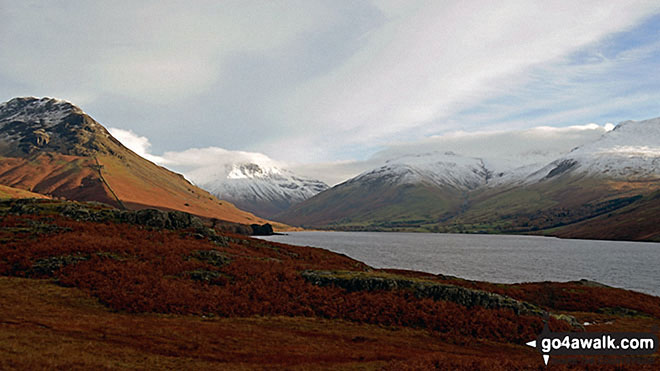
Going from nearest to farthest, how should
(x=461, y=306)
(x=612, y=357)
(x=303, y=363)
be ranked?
(x=303, y=363)
(x=612, y=357)
(x=461, y=306)

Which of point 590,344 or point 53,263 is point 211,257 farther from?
point 590,344

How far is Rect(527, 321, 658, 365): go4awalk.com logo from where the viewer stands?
21.4 m

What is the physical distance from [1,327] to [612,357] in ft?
103

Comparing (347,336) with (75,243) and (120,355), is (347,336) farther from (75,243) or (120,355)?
(75,243)

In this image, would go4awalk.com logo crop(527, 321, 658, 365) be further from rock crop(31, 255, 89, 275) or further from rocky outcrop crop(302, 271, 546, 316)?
rock crop(31, 255, 89, 275)

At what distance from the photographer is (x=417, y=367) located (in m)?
16.1

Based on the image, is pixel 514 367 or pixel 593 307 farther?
pixel 593 307

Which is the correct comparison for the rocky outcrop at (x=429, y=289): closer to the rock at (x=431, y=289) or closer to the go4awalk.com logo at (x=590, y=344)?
the rock at (x=431, y=289)

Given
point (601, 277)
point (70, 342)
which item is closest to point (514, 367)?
point (70, 342)

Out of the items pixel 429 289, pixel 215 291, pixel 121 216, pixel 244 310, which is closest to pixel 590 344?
pixel 429 289

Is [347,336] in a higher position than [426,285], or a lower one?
lower

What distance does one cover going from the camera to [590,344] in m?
22.1

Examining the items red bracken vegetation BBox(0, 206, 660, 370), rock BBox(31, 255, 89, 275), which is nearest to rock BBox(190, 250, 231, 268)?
red bracken vegetation BBox(0, 206, 660, 370)

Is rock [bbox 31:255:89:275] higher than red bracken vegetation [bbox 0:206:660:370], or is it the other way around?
rock [bbox 31:255:89:275]
